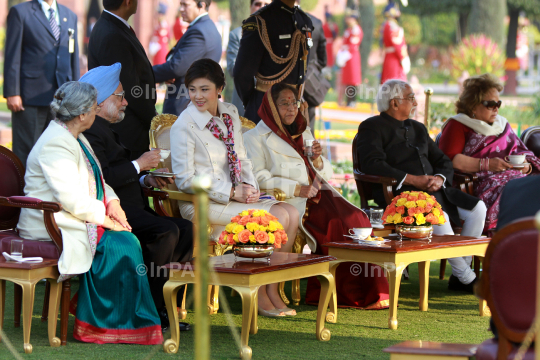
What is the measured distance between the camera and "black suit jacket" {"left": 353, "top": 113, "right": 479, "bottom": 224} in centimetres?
578

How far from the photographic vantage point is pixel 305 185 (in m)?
5.34

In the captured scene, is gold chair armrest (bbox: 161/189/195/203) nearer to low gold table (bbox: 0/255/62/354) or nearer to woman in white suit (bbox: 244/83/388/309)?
woman in white suit (bbox: 244/83/388/309)

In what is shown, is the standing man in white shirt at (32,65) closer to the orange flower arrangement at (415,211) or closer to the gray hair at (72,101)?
the gray hair at (72,101)

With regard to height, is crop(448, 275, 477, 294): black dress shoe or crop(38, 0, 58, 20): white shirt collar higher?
crop(38, 0, 58, 20): white shirt collar

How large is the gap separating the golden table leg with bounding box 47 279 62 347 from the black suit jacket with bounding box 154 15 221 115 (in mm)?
3152

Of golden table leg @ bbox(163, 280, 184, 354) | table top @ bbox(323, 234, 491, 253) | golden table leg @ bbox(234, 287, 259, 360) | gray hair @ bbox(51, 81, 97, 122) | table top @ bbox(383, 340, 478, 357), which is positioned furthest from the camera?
table top @ bbox(323, 234, 491, 253)

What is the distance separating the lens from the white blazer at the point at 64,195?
399cm

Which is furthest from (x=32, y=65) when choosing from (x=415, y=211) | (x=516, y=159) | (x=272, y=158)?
(x=516, y=159)

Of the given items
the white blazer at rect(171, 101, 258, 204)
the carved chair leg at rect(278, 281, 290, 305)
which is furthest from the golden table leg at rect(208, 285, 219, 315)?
the white blazer at rect(171, 101, 258, 204)

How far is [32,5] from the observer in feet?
21.0

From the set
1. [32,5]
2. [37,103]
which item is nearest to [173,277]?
[37,103]

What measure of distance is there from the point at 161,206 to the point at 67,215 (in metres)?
0.97

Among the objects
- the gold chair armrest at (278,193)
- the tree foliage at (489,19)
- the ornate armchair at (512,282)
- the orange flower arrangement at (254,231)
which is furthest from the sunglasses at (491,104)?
the tree foliage at (489,19)

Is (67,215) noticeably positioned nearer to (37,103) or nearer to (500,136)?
(37,103)
